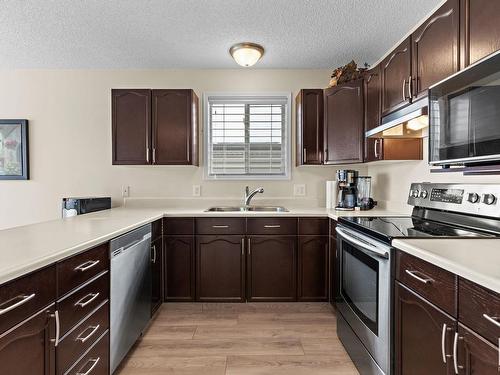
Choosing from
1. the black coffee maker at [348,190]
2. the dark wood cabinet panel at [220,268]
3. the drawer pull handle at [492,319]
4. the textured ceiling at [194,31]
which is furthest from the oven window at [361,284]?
the textured ceiling at [194,31]

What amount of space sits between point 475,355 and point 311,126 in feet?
7.47

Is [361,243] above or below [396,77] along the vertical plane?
below

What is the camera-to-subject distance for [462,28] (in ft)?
4.70

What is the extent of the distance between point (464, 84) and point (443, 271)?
0.77 metres

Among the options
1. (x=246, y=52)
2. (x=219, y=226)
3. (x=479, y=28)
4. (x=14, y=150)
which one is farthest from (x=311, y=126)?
(x=14, y=150)

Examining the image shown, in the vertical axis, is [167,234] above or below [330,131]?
below

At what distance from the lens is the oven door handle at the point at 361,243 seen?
1417 millimetres

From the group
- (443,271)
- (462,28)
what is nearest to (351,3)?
(462,28)

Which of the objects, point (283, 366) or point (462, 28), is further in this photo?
point (283, 366)

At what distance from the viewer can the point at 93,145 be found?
3178 millimetres

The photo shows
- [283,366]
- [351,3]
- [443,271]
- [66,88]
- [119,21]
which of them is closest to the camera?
[443,271]

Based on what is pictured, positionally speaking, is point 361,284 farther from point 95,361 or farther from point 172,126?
point 172,126

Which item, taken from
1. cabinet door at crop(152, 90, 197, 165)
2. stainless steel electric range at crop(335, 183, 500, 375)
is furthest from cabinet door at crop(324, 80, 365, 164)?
cabinet door at crop(152, 90, 197, 165)

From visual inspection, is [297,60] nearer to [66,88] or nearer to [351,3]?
[351,3]
